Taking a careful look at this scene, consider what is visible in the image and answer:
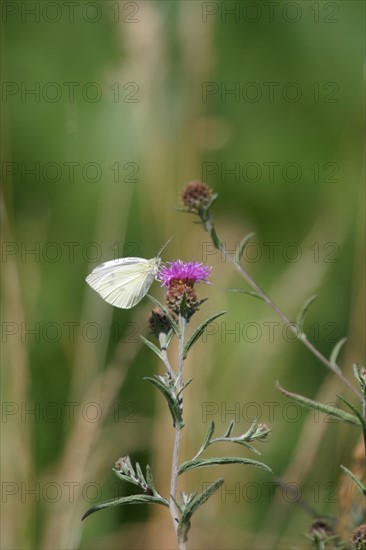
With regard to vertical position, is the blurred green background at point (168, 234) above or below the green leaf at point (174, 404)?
below

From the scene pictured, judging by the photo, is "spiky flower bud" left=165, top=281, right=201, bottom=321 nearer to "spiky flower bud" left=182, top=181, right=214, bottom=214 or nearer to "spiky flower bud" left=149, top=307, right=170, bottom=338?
"spiky flower bud" left=149, top=307, right=170, bottom=338

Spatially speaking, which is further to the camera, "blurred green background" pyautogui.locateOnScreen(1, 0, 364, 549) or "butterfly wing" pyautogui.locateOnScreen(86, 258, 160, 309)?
"blurred green background" pyautogui.locateOnScreen(1, 0, 364, 549)

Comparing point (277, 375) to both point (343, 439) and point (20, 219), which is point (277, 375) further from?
point (20, 219)

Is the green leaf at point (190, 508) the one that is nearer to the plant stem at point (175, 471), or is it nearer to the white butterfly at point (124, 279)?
the plant stem at point (175, 471)

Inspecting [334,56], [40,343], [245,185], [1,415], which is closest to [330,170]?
[245,185]

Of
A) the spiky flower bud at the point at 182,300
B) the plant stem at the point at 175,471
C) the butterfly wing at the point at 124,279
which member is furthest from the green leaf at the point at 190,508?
the butterfly wing at the point at 124,279

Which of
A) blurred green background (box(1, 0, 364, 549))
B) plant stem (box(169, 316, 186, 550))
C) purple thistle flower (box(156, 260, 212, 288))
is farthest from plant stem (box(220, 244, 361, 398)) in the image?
blurred green background (box(1, 0, 364, 549))

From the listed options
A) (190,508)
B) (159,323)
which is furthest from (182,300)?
(190,508)
